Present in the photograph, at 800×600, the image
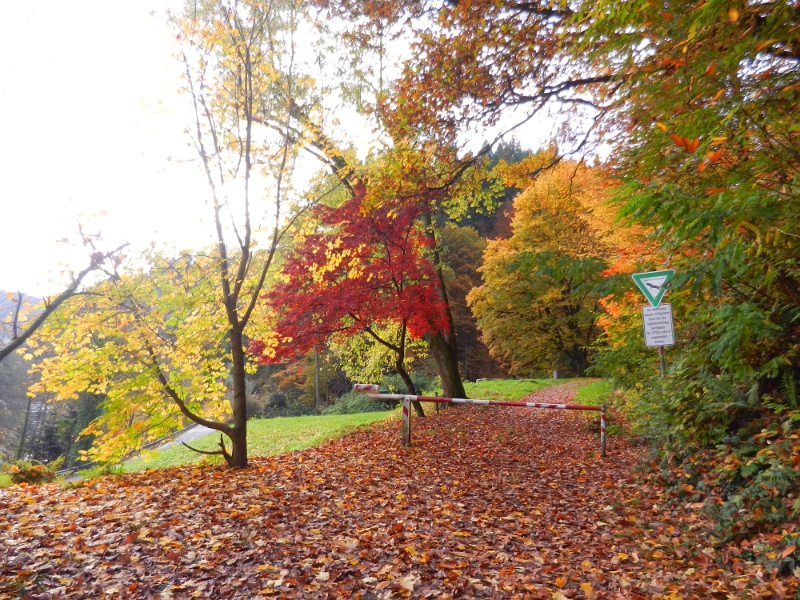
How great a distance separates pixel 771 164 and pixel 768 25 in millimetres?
1118

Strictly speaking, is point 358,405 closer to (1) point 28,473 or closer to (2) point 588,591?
(1) point 28,473

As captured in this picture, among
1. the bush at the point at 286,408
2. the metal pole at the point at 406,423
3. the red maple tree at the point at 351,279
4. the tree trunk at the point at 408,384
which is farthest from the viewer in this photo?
the bush at the point at 286,408

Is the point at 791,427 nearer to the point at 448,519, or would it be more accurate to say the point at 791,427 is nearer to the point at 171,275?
the point at 448,519

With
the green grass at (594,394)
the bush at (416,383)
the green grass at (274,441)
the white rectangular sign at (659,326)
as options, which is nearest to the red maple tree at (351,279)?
the green grass at (274,441)

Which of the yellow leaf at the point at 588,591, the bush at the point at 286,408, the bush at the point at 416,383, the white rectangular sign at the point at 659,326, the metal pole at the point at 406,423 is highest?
the white rectangular sign at the point at 659,326

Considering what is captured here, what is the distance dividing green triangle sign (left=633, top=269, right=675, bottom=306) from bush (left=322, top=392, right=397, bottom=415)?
1850 cm

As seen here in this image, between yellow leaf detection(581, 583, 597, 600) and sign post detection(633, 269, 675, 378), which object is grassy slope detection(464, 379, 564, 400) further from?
yellow leaf detection(581, 583, 597, 600)

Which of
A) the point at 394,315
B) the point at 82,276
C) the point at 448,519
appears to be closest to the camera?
the point at 82,276

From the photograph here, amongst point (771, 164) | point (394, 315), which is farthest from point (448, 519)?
point (394, 315)

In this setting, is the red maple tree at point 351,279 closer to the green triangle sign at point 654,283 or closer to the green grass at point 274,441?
the green grass at point 274,441

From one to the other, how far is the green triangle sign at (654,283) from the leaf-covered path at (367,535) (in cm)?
236

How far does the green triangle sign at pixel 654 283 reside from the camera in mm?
5984

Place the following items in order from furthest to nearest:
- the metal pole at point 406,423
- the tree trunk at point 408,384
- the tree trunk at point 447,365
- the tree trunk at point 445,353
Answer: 1. the tree trunk at point 447,365
2. the tree trunk at point 445,353
3. the tree trunk at point 408,384
4. the metal pole at point 406,423

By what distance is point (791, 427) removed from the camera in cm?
449
